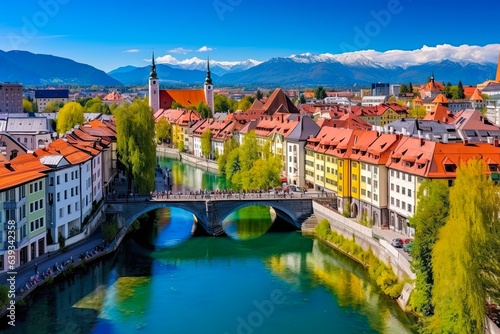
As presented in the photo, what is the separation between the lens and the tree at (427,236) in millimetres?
35906

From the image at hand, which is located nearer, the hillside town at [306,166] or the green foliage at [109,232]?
the hillside town at [306,166]

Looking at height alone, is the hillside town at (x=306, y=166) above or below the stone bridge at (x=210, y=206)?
above

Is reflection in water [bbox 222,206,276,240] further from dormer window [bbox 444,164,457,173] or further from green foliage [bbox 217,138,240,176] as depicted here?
green foliage [bbox 217,138,240,176]

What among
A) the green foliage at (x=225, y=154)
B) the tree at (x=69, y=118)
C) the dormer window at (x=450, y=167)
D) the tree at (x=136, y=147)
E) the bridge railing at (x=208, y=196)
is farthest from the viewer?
the tree at (x=69, y=118)

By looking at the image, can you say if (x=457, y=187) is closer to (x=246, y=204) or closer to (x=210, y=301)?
(x=210, y=301)

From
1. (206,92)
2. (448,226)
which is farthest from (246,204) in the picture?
(206,92)

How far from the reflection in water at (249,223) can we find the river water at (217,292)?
1.23 metres

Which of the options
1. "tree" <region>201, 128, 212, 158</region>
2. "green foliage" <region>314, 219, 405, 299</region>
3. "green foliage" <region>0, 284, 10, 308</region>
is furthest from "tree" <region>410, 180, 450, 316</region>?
"tree" <region>201, 128, 212, 158</region>

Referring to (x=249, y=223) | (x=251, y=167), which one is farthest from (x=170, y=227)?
(x=251, y=167)

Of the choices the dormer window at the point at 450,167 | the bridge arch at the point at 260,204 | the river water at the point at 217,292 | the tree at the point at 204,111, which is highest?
the tree at the point at 204,111

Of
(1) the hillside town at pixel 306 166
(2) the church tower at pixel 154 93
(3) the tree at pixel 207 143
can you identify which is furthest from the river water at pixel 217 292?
(2) the church tower at pixel 154 93

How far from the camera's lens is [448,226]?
32.1m

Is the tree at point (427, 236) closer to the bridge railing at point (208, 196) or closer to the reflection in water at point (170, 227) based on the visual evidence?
the reflection in water at point (170, 227)

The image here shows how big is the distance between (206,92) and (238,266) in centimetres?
13770
